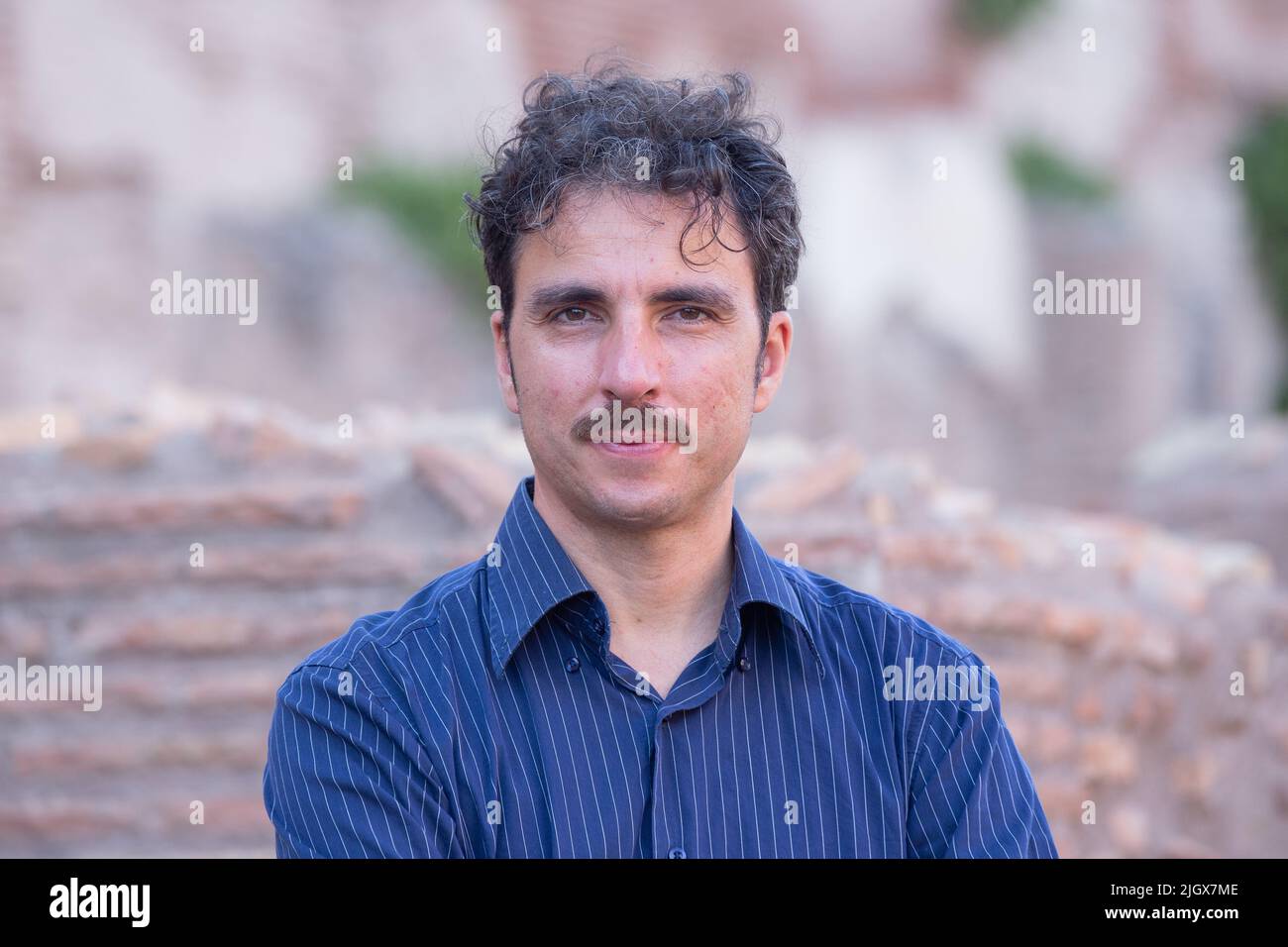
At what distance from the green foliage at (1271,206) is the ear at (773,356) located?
1752 cm

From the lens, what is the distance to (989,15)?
17.2m

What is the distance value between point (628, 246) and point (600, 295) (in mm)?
79

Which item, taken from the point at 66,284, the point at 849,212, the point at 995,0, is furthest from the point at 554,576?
the point at 995,0

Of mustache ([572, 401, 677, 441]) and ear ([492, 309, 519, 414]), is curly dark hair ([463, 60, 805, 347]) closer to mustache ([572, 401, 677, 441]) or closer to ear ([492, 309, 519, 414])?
ear ([492, 309, 519, 414])

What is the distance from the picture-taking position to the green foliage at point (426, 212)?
11.7m

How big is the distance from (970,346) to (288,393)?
7.84 metres

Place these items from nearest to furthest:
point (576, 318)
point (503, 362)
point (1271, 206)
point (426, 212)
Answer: point (576, 318) < point (503, 362) < point (426, 212) < point (1271, 206)

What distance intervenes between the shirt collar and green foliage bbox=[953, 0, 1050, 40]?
54.4ft

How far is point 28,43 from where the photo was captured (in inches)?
398

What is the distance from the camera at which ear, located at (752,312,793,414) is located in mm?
2148

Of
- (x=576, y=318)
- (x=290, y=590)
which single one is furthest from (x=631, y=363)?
(x=290, y=590)

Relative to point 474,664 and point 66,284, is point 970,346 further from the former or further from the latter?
point 474,664

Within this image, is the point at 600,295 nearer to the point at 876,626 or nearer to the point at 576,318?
the point at 576,318

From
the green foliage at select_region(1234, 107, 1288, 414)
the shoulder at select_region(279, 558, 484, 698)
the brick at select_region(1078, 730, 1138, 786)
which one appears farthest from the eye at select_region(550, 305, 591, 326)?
the green foliage at select_region(1234, 107, 1288, 414)
